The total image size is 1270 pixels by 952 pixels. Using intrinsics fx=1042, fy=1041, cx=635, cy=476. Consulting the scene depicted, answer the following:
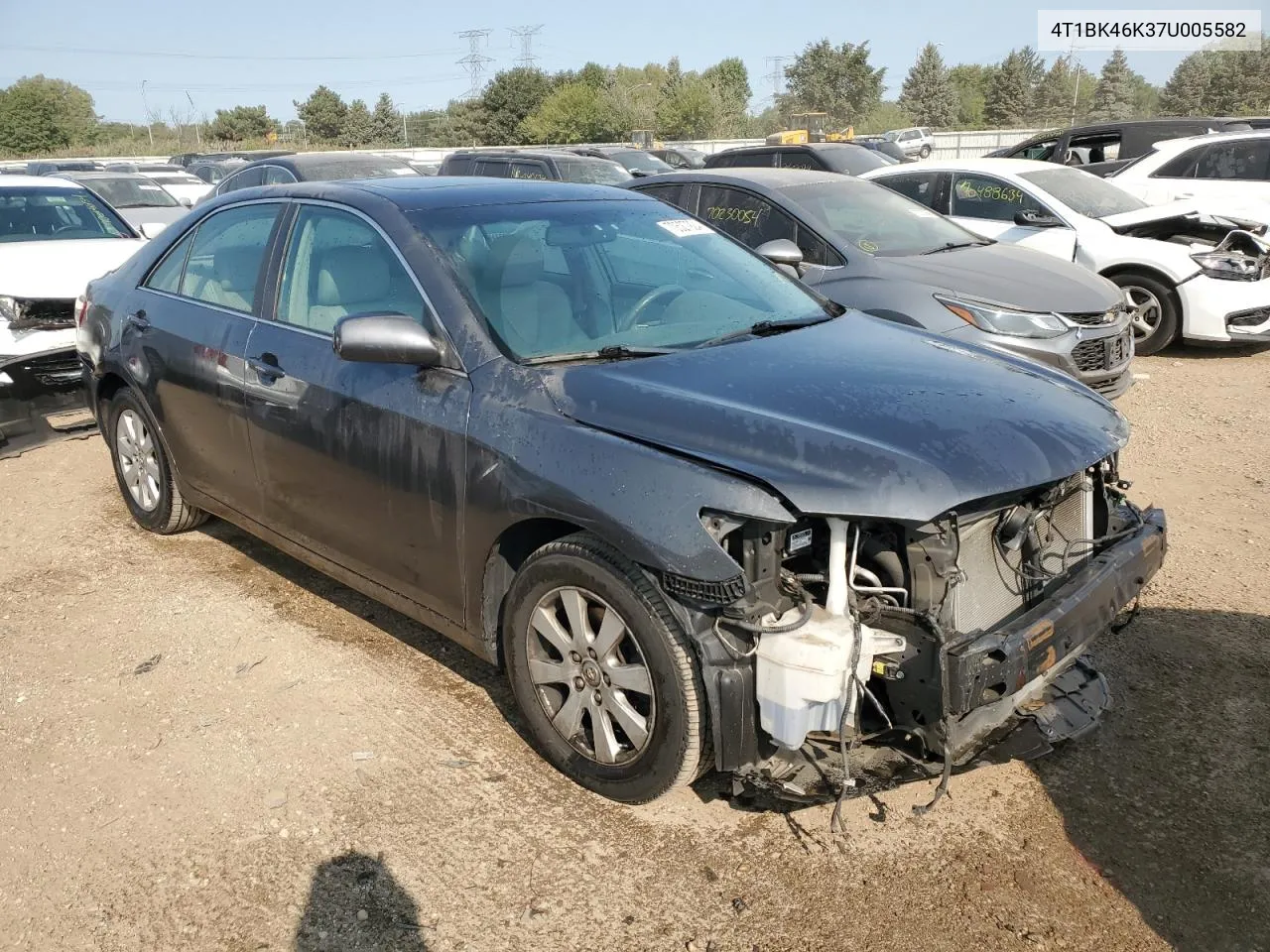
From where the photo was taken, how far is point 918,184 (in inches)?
393

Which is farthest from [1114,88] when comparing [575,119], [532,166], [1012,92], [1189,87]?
[532,166]

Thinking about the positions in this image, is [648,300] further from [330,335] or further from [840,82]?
[840,82]

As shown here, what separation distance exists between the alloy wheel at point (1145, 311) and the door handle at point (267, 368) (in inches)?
297

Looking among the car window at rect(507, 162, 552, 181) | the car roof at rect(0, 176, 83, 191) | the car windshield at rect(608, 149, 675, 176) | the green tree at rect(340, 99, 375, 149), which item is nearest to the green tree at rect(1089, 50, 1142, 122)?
the green tree at rect(340, 99, 375, 149)

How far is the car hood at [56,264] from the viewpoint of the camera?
7.01 m

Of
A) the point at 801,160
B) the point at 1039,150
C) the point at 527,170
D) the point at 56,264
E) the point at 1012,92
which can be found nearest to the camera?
the point at 56,264

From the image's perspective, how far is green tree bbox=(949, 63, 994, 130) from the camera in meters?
90.1

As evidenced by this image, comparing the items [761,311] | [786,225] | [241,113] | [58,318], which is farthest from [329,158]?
[241,113]

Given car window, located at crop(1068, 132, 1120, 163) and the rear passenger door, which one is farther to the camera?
car window, located at crop(1068, 132, 1120, 163)

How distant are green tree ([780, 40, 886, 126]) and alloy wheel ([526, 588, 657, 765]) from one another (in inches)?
2964

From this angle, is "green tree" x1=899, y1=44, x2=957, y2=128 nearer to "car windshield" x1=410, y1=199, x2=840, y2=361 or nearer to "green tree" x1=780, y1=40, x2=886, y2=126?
"green tree" x1=780, y1=40, x2=886, y2=126

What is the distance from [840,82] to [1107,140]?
65.5 meters

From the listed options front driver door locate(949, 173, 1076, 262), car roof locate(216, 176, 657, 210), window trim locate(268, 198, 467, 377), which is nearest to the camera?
window trim locate(268, 198, 467, 377)

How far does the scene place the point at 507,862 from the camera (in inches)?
115
